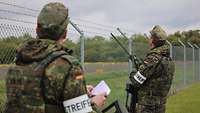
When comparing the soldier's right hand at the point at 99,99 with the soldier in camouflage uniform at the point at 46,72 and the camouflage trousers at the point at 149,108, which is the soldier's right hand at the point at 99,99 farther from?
the camouflage trousers at the point at 149,108

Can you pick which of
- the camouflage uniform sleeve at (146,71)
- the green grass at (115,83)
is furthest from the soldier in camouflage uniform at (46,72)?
the green grass at (115,83)

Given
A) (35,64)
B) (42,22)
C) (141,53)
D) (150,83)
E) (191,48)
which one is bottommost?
(191,48)

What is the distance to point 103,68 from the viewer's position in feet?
33.4

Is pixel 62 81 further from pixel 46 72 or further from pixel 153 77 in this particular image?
pixel 153 77

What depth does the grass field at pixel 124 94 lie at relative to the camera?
30.4 ft

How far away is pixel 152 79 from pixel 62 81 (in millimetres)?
3736

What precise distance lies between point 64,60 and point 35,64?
223mm

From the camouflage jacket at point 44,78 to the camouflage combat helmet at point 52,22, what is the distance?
0.19 ft

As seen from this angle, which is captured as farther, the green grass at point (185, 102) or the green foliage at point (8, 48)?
the green grass at point (185, 102)

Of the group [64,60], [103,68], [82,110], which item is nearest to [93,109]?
[82,110]

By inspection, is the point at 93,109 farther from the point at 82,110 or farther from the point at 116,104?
the point at 116,104

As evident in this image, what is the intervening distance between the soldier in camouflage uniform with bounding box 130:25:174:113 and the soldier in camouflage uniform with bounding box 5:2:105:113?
3483mm

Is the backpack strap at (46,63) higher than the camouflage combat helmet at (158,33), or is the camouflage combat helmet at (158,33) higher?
the backpack strap at (46,63)

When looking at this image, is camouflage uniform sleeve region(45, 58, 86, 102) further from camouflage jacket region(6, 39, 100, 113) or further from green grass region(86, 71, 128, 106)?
green grass region(86, 71, 128, 106)
